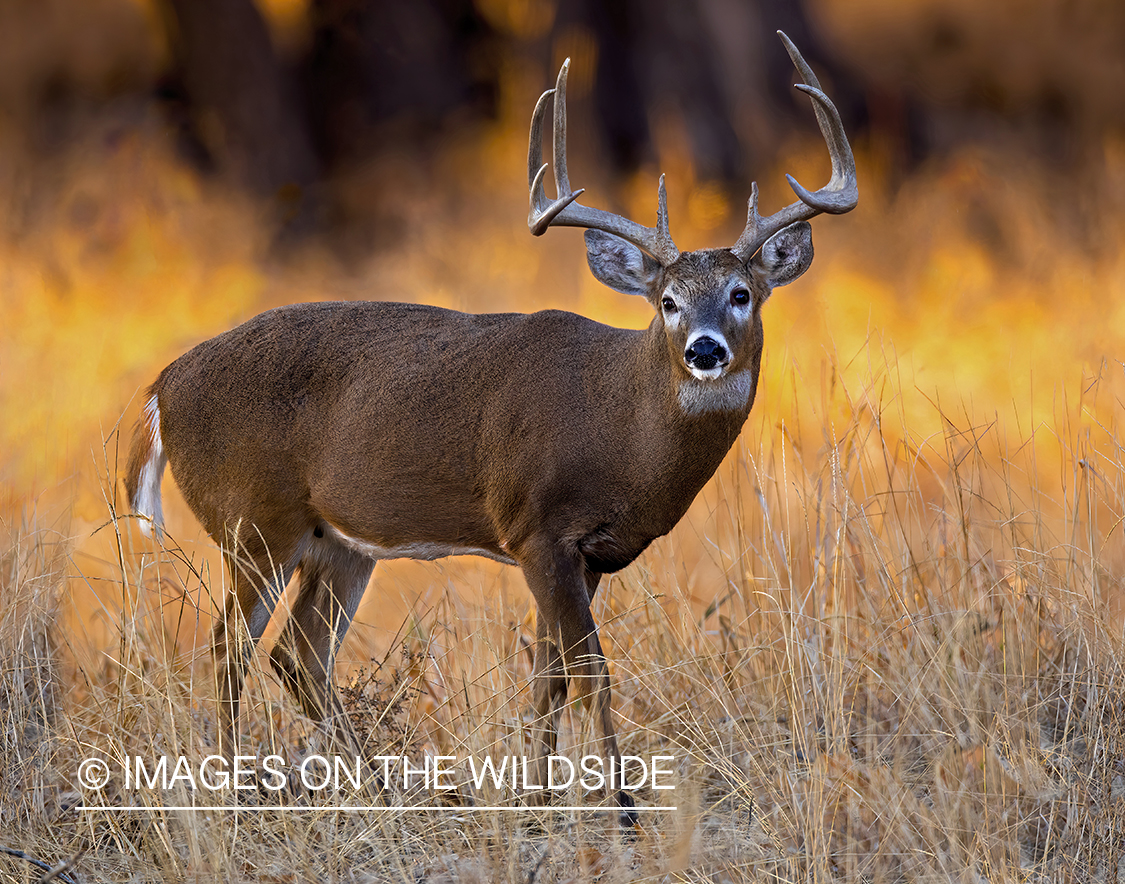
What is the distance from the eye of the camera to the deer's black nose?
3.69 metres

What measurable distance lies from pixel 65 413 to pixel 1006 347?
5.92 metres

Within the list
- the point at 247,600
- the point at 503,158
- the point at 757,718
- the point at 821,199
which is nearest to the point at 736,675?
the point at 757,718

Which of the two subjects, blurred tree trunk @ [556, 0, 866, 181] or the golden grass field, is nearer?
the golden grass field

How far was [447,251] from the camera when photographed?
1064 centimetres

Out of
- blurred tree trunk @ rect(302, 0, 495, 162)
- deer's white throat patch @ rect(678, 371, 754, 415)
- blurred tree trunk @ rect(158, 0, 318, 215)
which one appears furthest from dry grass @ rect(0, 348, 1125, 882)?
blurred tree trunk @ rect(302, 0, 495, 162)

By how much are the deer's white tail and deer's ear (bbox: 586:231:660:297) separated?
1722 millimetres

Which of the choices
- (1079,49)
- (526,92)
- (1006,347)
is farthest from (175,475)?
(1079,49)

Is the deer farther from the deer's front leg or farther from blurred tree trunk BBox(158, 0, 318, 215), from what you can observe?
blurred tree trunk BBox(158, 0, 318, 215)

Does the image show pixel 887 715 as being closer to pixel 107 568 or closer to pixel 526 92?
pixel 107 568

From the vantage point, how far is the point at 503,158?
10836mm

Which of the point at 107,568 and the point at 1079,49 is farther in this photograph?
the point at 1079,49

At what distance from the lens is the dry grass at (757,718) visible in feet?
10.8

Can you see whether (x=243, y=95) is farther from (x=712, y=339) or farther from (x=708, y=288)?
(x=712, y=339)

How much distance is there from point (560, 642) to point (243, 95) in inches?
355
